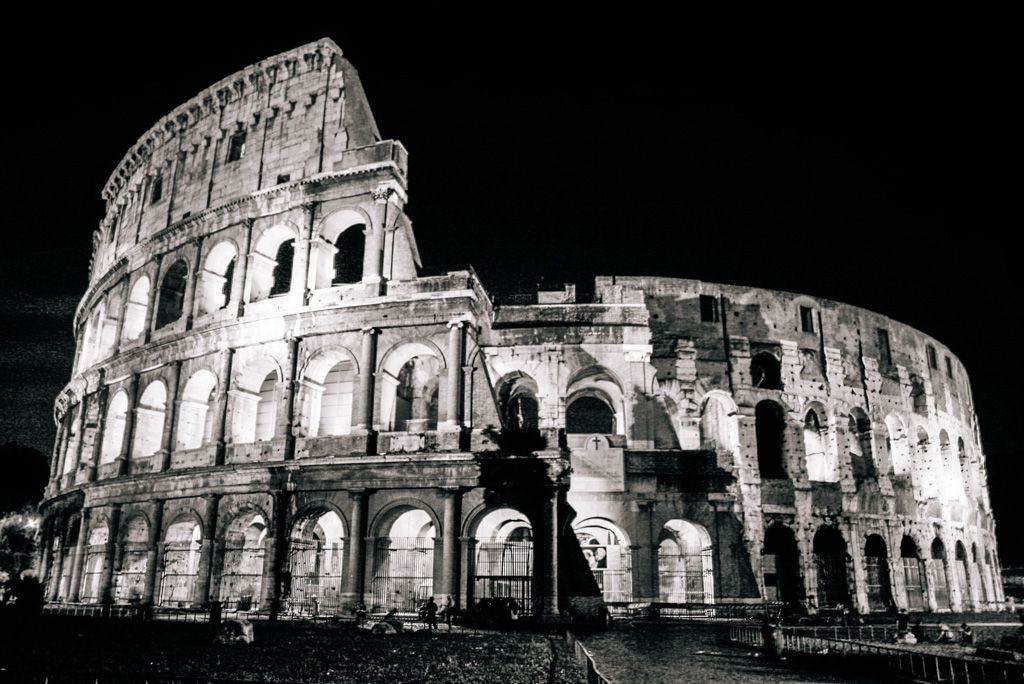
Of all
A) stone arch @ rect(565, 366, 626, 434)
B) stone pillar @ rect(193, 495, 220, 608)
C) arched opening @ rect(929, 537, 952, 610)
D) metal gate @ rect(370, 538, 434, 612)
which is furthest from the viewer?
arched opening @ rect(929, 537, 952, 610)

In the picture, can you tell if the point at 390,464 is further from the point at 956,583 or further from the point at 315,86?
the point at 956,583

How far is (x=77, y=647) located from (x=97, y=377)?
46.1 feet

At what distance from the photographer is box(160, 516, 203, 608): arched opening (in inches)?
731

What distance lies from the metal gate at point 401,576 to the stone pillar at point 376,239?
641cm

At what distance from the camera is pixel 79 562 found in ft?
66.7

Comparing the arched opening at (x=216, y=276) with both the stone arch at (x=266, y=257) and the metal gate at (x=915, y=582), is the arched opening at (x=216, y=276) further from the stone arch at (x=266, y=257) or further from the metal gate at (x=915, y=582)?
the metal gate at (x=915, y=582)

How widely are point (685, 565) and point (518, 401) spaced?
259 inches

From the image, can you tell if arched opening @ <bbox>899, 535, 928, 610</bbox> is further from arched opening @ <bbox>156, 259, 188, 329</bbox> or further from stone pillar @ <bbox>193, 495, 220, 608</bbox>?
arched opening @ <bbox>156, 259, 188, 329</bbox>

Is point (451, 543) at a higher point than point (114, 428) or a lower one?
lower

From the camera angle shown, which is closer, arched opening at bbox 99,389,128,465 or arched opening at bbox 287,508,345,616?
arched opening at bbox 287,508,345,616

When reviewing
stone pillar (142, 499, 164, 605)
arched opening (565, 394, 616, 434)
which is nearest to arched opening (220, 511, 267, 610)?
stone pillar (142, 499, 164, 605)

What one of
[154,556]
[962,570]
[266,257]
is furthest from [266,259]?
[962,570]

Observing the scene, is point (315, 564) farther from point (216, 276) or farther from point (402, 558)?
point (216, 276)

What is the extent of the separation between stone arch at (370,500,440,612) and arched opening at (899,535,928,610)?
15517mm
